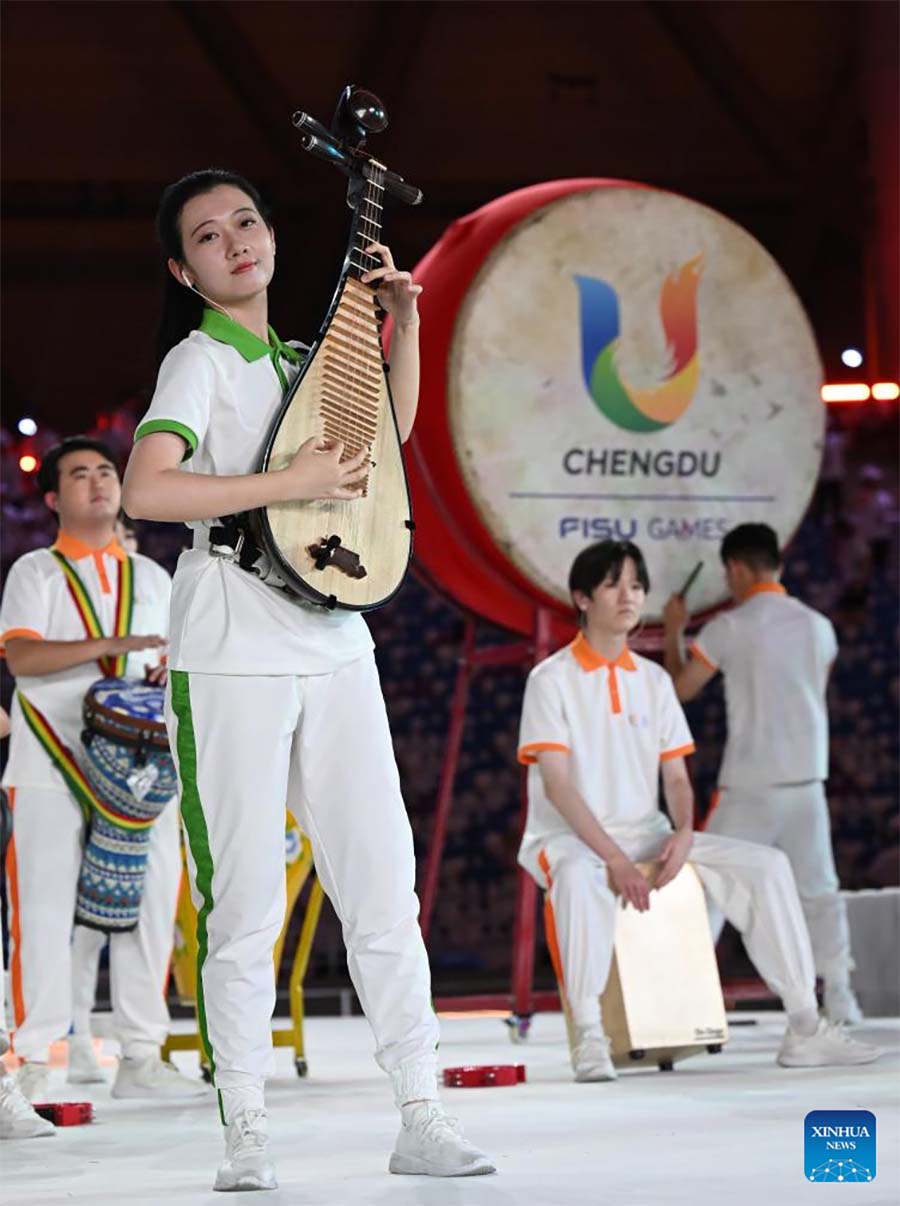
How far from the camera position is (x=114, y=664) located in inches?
146

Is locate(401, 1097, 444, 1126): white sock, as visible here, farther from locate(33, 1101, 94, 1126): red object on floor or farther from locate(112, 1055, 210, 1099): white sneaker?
locate(112, 1055, 210, 1099): white sneaker

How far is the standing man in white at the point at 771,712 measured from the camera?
4590 mm

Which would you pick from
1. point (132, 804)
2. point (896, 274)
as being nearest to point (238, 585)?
point (132, 804)

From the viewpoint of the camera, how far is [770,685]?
15.3 ft

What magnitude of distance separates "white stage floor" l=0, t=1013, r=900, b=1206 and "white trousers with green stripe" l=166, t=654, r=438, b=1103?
0.18 meters

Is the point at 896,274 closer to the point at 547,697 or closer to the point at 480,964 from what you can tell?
the point at 480,964

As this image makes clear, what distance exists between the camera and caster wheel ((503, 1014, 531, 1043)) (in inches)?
173

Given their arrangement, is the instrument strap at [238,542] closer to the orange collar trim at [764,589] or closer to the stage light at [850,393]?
the orange collar trim at [764,589]

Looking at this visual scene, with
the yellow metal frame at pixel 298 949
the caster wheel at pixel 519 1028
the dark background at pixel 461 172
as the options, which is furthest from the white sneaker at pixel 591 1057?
the dark background at pixel 461 172

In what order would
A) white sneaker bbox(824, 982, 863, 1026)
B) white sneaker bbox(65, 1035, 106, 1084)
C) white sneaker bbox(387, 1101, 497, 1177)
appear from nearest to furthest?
white sneaker bbox(387, 1101, 497, 1177), white sneaker bbox(65, 1035, 106, 1084), white sneaker bbox(824, 982, 863, 1026)

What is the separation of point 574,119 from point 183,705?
6.06 metres

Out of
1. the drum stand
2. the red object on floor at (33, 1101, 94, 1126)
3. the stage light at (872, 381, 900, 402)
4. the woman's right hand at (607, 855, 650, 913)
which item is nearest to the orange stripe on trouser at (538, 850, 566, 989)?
the woman's right hand at (607, 855, 650, 913)

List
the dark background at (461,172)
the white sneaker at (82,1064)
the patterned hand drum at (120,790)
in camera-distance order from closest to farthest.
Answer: the patterned hand drum at (120,790)
the white sneaker at (82,1064)
the dark background at (461,172)

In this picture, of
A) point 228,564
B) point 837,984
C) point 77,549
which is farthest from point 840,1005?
point 228,564
